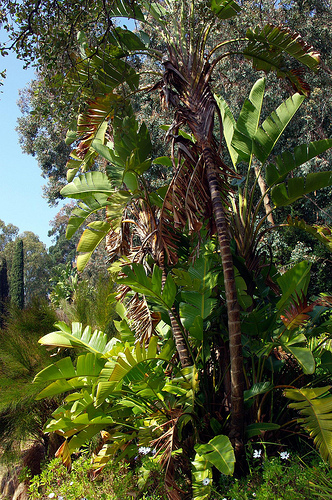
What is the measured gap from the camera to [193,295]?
3947 mm

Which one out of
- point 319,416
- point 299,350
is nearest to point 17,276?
point 299,350

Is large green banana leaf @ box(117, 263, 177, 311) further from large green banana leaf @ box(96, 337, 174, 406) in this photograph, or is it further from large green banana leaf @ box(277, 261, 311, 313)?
large green banana leaf @ box(277, 261, 311, 313)

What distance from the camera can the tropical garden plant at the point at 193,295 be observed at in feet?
11.7

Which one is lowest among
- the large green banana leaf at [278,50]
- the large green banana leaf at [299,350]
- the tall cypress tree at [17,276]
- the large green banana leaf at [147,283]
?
the large green banana leaf at [299,350]

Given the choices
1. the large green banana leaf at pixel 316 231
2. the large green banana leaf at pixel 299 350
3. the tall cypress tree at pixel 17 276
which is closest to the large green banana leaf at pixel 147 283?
the large green banana leaf at pixel 299 350

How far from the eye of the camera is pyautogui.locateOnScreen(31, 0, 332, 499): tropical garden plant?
11.7 ft

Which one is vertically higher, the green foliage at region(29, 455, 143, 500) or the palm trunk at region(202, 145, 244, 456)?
the palm trunk at region(202, 145, 244, 456)

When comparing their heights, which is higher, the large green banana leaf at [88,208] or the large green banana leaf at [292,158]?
the large green banana leaf at [88,208]

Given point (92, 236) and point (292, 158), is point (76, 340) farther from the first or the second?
point (292, 158)

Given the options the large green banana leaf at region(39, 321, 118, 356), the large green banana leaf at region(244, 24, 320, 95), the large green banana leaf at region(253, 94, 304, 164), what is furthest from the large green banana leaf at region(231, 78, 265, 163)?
the large green banana leaf at region(39, 321, 118, 356)

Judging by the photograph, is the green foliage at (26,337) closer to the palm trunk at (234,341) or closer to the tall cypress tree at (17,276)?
the palm trunk at (234,341)

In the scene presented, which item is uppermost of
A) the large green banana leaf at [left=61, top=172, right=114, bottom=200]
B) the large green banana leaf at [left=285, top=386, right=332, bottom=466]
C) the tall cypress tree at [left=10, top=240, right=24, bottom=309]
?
the tall cypress tree at [left=10, top=240, right=24, bottom=309]

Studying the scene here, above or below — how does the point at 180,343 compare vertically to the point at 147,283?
below

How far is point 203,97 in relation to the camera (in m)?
4.16
